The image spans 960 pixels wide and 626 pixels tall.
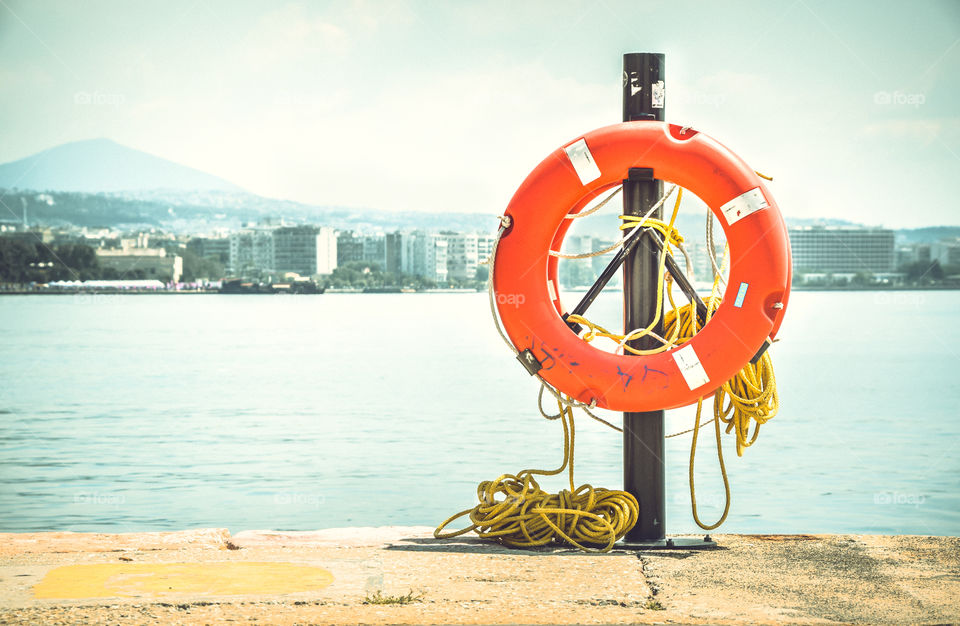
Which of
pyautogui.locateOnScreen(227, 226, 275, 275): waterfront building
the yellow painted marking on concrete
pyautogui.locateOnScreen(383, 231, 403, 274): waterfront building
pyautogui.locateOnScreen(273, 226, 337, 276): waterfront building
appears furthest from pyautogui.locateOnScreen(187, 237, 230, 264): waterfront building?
the yellow painted marking on concrete

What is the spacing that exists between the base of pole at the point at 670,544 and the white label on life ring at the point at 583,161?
42.9 inches

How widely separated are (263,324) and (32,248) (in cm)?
3977

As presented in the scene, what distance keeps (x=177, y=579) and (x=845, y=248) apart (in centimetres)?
6582

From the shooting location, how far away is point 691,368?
123 inches

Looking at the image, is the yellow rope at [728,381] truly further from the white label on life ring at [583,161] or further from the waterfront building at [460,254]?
the waterfront building at [460,254]

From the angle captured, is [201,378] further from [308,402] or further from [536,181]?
[536,181]

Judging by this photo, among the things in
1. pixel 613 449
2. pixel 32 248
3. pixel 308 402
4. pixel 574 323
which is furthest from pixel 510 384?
pixel 32 248

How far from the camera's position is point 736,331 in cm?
317

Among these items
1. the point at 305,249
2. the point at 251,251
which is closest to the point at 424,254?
the point at 305,249

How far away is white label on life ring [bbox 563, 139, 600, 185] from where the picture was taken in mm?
3205

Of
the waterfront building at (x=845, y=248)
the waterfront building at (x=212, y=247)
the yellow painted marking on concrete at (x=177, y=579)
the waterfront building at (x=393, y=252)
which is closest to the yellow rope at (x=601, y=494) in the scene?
the yellow painted marking on concrete at (x=177, y=579)

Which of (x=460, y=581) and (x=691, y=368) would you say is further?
(x=691, y=368)

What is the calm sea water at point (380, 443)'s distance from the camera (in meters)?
7.43

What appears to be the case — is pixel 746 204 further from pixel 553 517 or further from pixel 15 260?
pixel 15 260
